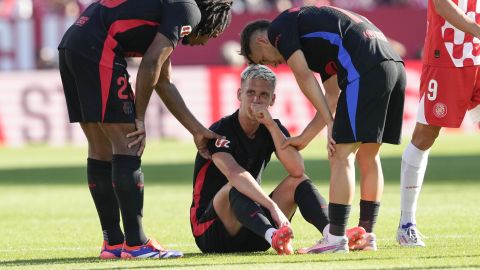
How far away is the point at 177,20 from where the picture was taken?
7355 mm

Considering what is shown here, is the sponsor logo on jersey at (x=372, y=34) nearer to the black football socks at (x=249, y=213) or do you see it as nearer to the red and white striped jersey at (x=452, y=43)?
the red and white striped jersey at (x=452, y=43)

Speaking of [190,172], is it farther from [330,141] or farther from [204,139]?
[330,141]

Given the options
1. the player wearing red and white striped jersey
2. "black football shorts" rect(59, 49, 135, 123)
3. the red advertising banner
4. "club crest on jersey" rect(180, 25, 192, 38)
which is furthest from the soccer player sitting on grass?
the red advertising banner

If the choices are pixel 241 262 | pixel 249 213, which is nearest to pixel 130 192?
pixel 249 213

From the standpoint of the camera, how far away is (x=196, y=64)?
2628 cm

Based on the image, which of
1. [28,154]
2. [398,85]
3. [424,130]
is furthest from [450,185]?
[28,154]

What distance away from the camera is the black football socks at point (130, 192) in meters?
7.41

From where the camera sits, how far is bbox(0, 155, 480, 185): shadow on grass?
1493 centimetres

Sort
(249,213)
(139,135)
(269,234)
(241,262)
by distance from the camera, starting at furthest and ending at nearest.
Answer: (139,135)
(249,213)
(269,234)
(241,262)

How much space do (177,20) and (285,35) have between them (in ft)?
2.25

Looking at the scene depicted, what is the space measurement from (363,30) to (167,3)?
126 centimetres

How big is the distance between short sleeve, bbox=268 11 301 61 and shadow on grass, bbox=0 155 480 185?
22.8 ft

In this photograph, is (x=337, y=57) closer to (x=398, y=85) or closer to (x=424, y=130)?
(x=398, y=85)

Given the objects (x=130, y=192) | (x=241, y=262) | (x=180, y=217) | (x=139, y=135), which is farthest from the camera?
(x=180, y=217)
